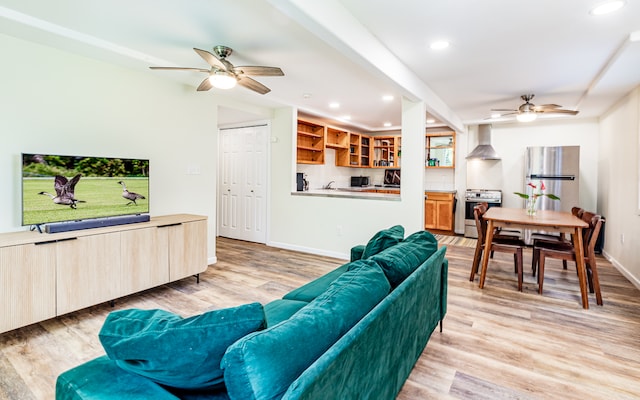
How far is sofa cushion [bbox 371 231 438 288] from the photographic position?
1.74m

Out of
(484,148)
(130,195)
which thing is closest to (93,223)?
(130,195)

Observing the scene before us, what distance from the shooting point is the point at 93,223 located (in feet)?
9.61

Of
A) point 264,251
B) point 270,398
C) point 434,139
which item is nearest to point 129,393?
point 270,398

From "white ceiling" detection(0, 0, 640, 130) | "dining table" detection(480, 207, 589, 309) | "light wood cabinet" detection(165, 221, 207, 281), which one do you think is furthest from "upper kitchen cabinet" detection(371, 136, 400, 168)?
"light wood cabinet" detection(165, 221, 207, 281)

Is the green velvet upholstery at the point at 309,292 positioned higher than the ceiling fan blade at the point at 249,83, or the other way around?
the ceiling fan blade at the point at 249,83

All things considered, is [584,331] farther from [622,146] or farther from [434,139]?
[434,139]

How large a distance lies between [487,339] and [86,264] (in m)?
3.26

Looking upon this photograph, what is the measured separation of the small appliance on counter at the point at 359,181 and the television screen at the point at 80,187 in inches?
211

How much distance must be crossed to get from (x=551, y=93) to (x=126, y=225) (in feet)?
17.7

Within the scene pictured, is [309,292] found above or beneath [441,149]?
beneath

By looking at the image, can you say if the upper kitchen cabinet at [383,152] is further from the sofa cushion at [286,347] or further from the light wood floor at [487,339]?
the sofa cushion at [286,347]

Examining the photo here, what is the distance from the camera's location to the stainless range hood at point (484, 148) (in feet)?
20.7

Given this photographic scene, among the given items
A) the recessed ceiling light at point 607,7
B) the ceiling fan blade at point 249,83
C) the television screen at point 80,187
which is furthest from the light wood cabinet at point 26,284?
the recessed ceiling light at point 607,7

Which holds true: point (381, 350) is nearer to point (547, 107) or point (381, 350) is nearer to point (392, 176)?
point (547, 107)
